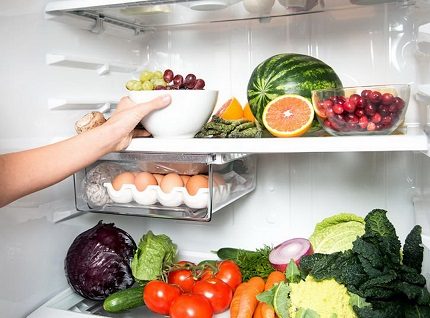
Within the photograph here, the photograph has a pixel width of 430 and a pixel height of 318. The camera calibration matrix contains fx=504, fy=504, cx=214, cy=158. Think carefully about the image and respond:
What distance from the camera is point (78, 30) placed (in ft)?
4.61

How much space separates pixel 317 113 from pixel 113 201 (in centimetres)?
57

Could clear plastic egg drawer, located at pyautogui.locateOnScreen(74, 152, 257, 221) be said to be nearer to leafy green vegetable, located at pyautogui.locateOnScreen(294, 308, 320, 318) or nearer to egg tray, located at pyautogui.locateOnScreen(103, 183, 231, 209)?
egg tray, located at pyautogui.locateOnScreen(103, 183, 231, 209)

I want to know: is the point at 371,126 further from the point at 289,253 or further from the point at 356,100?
the point at 289,253

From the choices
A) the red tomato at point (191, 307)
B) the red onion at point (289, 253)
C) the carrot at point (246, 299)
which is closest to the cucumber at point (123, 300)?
the red tomato at point (191, 307)

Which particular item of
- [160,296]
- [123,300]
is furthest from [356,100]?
[123,300]

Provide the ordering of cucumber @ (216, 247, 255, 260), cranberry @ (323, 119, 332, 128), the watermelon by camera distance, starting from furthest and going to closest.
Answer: cucumber @ (216, 247, 255, 260)
the watermelon
cranberry @ (323, 119, 332, 128)

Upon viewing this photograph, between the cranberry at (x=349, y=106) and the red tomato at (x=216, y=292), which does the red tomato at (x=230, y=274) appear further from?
the cranberry at (x=349, y=106)

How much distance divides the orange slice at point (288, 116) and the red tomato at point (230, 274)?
1.28 ft

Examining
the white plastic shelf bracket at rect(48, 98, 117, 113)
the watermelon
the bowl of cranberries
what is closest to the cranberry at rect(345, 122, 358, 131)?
the bowl of cranberries

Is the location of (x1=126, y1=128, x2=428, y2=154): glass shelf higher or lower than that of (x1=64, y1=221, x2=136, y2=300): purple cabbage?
higher

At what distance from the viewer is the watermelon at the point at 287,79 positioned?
1178 millimetres

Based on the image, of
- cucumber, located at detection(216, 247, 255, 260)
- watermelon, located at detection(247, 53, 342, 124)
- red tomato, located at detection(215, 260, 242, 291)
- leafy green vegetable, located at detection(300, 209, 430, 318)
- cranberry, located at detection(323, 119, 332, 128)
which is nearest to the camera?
leafy green vegetable, located at detection(300, 209, 430, 318)

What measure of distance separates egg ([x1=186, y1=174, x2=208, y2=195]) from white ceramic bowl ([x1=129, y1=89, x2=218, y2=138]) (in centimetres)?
10

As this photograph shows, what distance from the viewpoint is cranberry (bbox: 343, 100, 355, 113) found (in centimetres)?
102
